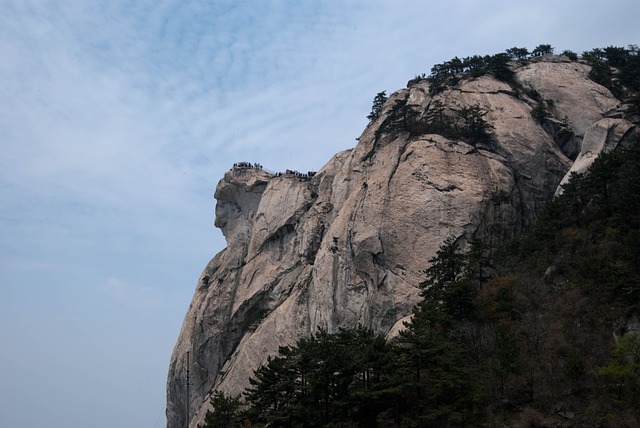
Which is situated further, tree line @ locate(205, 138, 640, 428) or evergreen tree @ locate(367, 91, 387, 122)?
evergreen tree @ locate(367, 91, 387, 122)

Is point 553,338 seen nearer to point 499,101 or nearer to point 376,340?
point 376,340

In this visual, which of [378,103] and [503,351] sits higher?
[378,103]

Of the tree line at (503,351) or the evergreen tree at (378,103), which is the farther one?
the evergreen tree at (378,103)

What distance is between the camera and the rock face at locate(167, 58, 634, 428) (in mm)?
48219

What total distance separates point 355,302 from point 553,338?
16.0 meters

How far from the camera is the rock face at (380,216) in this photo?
4822cm

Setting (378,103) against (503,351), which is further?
(378,103)

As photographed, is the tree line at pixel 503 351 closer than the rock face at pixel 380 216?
Yes

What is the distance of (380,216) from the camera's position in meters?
49.9

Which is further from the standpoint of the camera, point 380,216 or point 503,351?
point 380,216

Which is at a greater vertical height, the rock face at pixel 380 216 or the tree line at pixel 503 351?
the rock face at pixel 380 216

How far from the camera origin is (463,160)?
51.6 meters

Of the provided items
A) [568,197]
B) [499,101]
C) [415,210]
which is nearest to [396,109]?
[499,101]

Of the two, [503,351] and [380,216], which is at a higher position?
[380,216]
